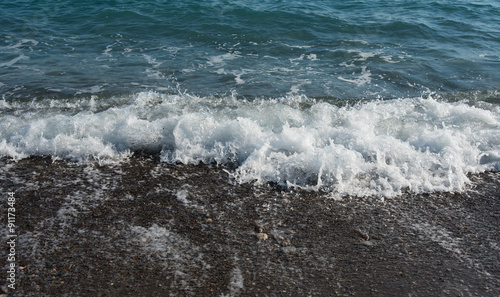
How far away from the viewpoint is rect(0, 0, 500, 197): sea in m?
5.33

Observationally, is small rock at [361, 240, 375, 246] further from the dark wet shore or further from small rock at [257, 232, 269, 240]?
small rock at [257, 232, 269, 240]

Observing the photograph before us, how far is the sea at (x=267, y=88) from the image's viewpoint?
210 inches

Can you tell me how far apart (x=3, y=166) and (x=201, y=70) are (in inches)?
196

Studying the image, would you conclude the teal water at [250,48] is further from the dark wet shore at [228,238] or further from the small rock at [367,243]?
the small rock at [367,243]

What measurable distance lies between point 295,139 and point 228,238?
2.11 m

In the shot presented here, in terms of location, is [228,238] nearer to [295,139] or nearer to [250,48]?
[295,139]

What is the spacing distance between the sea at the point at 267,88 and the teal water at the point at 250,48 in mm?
55

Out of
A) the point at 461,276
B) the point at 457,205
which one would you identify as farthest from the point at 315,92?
the point at 461,276

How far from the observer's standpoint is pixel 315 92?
8016 millimetres

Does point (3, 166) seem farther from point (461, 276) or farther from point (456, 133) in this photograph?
point (456, 133)

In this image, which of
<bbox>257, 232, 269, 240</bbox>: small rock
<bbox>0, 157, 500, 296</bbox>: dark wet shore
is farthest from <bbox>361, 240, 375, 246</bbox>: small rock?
<bbox>257, 232, 269, 240</bbox>: small rock

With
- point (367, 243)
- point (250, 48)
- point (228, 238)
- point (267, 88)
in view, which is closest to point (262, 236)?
point (228, 238)

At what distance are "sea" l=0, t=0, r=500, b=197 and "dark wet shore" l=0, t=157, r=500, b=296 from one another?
413mm

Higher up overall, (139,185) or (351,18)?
(351,18)
